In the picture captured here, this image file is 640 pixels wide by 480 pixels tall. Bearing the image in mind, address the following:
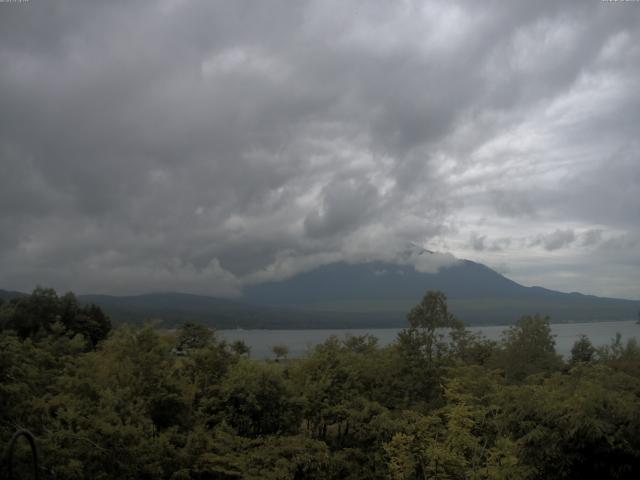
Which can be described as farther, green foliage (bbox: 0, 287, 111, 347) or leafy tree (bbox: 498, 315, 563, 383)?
green foliage (bbox: 0, 287, 111, 347)

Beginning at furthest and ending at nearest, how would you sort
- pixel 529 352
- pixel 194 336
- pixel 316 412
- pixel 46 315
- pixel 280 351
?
pixel 46 315 → pixel 529 352 → pixel 194 336 → pixel 280 351 → pixel 316 412

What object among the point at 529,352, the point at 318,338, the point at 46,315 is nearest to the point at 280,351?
the point at 529,352

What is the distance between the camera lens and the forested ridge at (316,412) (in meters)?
11.2

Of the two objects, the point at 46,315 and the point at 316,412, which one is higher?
the point at 46,315

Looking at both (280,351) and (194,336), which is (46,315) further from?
(280,351)

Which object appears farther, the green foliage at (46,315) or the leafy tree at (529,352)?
the green foliage at (46,315)

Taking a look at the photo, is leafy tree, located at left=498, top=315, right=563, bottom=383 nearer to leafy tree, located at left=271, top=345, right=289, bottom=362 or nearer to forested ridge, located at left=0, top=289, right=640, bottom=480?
→ forested ridge, located at left=0, top=289, right=640, bottom=480

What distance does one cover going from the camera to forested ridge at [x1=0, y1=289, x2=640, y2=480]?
11.2m

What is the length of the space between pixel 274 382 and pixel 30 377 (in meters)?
6.93

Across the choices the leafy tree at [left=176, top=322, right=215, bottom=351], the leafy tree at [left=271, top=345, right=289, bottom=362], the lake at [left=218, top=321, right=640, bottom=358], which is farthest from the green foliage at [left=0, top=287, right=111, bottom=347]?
the leafy tree at [left=271, top=345, right=289, bottom=362]

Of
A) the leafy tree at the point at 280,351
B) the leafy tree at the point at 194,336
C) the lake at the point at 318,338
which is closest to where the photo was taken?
the leafy tree at the point at 280,351

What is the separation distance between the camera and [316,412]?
58.2ft

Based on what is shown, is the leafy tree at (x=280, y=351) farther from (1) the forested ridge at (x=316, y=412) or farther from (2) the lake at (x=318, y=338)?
(2) the lake at (x=318, y=338)

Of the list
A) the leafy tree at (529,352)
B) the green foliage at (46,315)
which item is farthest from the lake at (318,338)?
the green foliage at (46,315)
